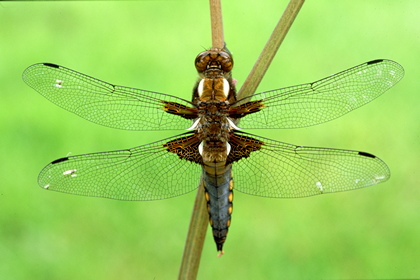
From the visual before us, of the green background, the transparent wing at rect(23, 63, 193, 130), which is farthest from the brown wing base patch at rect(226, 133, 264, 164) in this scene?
the green background

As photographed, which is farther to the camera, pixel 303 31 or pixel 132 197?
pixel 303 31

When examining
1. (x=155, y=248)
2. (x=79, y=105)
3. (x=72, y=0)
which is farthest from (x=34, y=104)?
(x=79, y=105)

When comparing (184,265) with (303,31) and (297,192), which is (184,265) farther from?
(303,31)

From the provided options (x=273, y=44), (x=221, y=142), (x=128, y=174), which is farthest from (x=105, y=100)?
(x=273, y=44)

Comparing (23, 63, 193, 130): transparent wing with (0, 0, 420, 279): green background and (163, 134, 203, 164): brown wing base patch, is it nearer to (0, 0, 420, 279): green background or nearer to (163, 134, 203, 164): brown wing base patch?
(163, 134, 203, 164): brown wing base patch

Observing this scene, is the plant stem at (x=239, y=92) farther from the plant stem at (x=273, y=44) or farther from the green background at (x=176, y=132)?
the green background at (x=176, y=132)

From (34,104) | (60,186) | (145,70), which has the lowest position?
(60,186)
